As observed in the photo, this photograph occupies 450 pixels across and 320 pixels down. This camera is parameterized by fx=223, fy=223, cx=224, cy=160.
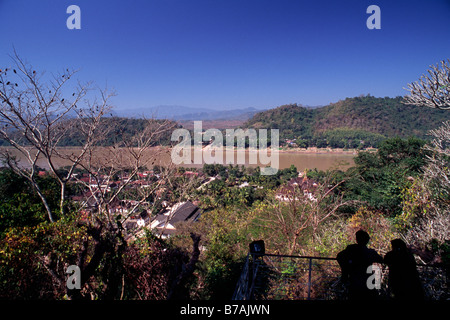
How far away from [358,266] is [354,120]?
2440 inches

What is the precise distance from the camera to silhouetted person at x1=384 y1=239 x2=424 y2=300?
1790 millimetres

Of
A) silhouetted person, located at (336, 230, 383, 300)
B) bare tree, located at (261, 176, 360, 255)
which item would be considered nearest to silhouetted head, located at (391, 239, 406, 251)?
silhouetted person, located at (336, 230, 383, 300)

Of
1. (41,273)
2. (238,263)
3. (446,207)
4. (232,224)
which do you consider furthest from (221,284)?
(446,207)

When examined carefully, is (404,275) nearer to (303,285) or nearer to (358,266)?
(358,266)

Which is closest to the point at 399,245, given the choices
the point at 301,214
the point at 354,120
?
the point at 301,214

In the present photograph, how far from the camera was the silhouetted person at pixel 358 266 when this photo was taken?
188cm

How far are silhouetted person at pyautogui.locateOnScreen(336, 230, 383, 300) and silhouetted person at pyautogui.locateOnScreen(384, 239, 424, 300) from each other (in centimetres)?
12

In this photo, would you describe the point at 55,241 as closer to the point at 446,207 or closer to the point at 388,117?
the point at 446,207

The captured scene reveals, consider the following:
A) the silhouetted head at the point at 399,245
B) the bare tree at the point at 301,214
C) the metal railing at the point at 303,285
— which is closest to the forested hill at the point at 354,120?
the bare tree at the point at 301,214

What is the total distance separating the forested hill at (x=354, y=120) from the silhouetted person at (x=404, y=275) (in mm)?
45632

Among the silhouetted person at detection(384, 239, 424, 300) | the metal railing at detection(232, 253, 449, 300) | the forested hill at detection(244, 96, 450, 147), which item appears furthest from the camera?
the forested hill at detection(244, 96, 450, 147)

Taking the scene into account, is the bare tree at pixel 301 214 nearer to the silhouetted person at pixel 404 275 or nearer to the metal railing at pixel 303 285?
the metal railing at pixel 303 285

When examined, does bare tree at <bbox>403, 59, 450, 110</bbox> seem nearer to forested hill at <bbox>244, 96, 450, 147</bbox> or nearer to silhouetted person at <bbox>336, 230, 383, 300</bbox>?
silhouetted person at <bbox>336, 230, 383, 300</bbox>

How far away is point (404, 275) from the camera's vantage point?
5.96 feet
